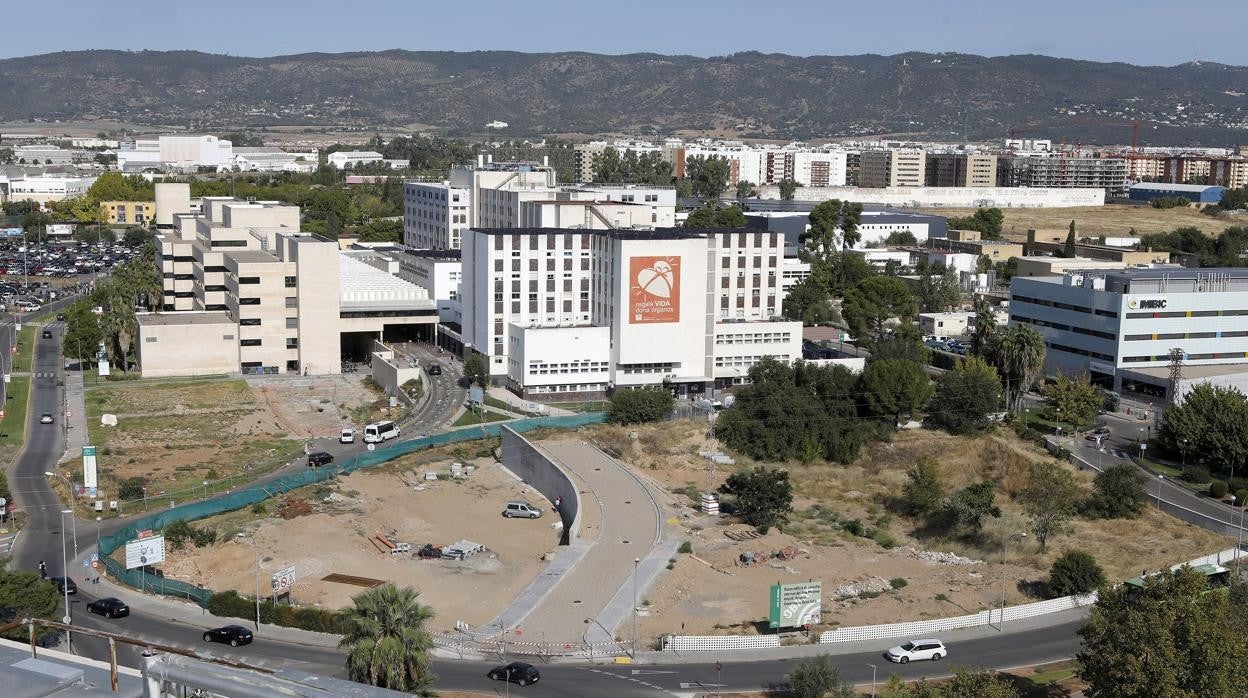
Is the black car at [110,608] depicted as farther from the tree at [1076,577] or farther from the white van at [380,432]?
the tree at [1076,577]

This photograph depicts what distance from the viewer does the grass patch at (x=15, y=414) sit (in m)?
55.3

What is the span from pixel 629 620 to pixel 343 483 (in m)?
18.0

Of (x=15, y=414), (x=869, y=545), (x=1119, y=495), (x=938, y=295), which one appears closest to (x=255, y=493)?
(x=15, y=414)

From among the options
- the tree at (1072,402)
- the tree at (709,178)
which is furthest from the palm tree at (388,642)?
the tree at (709,178)

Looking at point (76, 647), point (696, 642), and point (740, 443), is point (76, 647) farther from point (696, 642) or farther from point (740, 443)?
point (740, 443)

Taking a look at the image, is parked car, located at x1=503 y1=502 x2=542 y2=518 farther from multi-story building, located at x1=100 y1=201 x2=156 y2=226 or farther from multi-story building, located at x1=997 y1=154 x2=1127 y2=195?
multi-story building, located at x1=997 y1=154 x2=1127 y2=195

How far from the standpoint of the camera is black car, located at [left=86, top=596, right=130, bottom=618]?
35.2 metres

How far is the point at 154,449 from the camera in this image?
177 ft

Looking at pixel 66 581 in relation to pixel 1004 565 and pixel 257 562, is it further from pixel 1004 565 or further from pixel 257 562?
pixel 1004 565

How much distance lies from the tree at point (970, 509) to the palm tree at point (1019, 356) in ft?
56.0

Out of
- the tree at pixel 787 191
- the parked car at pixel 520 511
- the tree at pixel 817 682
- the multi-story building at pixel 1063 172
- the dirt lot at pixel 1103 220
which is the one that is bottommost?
the parked car at pixel 520 511

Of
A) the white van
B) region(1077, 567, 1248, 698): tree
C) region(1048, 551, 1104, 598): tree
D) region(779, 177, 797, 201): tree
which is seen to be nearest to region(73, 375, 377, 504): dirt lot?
the white van

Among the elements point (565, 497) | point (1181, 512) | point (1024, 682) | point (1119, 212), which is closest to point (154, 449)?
point (565, 497)

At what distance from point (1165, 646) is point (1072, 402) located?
34.3m
